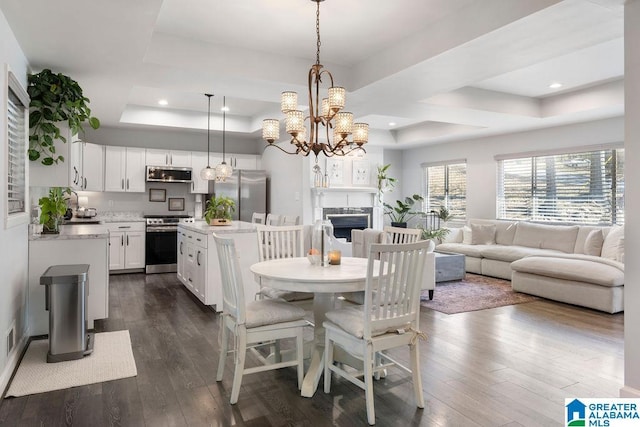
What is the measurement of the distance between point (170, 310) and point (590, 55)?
512cm

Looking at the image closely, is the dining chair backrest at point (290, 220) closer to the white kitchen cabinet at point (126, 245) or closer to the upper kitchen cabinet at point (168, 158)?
the white kitchen cabinet at point (126, 245)

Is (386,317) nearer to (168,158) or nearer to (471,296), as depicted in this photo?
(471,296)

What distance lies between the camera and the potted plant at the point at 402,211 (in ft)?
29.8

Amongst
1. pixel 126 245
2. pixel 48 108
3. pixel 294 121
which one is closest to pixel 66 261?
pixel 48 108

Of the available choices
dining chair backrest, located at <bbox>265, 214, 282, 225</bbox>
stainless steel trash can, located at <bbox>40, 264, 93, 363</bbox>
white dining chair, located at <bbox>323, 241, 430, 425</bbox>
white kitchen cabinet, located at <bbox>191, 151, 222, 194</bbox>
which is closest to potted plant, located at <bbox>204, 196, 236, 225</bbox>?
dining chair backrest, located at <bbox>265, 214, 282, 225</bbox>

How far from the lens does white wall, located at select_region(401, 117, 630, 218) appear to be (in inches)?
246

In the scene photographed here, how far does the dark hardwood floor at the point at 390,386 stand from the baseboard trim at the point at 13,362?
0.59 feet

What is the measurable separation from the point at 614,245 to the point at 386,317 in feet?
14.9

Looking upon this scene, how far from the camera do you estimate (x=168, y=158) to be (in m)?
7.37

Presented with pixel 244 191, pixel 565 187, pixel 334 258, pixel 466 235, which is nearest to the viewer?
pixel 334 258

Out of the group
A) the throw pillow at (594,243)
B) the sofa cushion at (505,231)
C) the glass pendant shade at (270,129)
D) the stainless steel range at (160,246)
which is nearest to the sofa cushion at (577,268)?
the throw pillow at (594,243)

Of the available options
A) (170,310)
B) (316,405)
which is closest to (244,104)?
(170,310)

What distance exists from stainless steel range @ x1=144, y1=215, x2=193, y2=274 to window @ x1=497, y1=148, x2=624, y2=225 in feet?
18.8

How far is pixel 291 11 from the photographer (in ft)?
10.7
